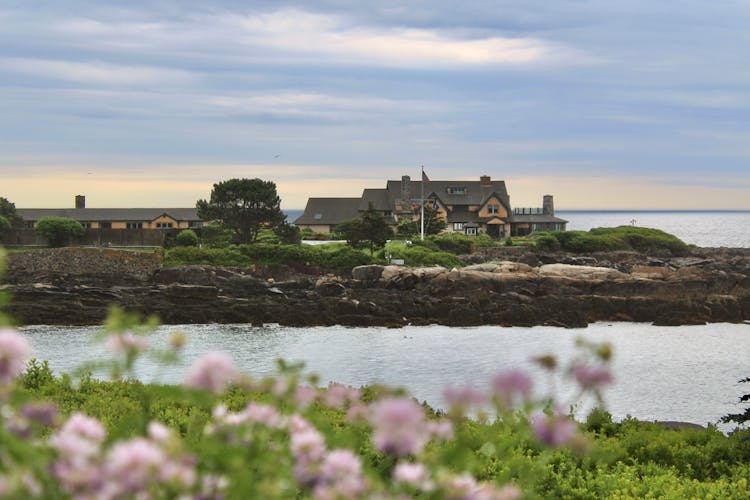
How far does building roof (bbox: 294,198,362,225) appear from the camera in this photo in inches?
3693

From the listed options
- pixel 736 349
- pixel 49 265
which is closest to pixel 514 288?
pixel 736 349

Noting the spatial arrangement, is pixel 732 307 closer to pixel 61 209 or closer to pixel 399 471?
pixel 399 471

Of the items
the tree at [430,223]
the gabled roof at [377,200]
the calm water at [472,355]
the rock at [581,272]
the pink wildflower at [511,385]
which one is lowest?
the calm water at [472,355]

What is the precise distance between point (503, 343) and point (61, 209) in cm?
7123

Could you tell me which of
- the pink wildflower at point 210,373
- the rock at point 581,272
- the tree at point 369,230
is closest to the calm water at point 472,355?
the rock at point 581,272

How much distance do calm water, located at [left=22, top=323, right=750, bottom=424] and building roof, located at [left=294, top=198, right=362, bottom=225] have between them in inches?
2268

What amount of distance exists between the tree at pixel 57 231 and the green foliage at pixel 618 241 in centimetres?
4134

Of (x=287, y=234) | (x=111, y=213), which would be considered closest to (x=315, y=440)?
(x=287, y=234)

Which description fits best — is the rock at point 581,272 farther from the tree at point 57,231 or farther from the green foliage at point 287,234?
the tree at point 57,231

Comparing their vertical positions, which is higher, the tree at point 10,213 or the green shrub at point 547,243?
the tree at point 10,213

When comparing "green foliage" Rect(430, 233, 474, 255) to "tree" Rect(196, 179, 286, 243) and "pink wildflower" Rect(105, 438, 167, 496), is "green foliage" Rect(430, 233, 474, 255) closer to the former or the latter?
"tree" Rect(196, 179, 286, 243)

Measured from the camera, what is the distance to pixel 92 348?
30094 millimetres

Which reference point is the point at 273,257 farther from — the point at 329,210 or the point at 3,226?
the point at 329,210

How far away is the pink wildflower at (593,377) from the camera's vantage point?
304cm
